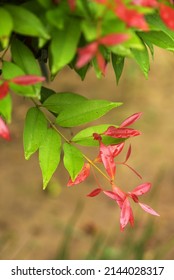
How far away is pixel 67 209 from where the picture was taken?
12.3ft

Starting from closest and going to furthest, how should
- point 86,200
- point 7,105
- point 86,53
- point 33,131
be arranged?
point 86,53 < point 7,105 < point 33,131 < point 86,200

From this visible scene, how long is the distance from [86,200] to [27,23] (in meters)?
2.83

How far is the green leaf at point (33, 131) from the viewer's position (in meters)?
1.17

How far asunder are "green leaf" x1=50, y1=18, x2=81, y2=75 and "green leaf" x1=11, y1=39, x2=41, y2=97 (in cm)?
10

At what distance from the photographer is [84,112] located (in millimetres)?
1225

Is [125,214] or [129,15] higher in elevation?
[129,15]

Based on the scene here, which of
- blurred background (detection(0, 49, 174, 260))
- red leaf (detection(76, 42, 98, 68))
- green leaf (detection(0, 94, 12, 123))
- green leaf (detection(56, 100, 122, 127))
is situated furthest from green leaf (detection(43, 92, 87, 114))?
blurred background (detection(0, 49, 174, 260))

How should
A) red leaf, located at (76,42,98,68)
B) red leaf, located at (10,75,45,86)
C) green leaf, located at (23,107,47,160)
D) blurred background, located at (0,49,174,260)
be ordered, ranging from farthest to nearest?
blurred background, located at (0,49,174,260)
green leaf, located at (23,107,47,160)
red leaf, located at (10,75,45,86)
red leaf, located at (76,42,98,68)

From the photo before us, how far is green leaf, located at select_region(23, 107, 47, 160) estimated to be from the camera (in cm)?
117

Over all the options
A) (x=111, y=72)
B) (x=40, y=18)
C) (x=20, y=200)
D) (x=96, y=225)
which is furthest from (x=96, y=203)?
(x=40, y=18)

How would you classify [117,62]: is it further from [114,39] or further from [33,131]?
[114,39]

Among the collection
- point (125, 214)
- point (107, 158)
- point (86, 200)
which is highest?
point (107, 158)

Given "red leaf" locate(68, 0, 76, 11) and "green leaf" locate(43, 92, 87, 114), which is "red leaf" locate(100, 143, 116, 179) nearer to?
"green leaf" locate(43, 92, 87, 114)

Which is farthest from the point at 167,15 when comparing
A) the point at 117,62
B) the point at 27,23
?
the point at 117,62
